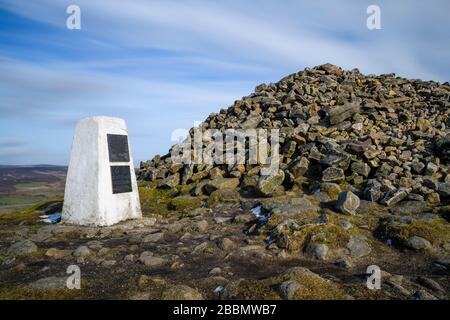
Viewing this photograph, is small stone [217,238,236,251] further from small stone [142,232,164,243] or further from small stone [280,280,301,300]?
small stone [280,280,301,300]

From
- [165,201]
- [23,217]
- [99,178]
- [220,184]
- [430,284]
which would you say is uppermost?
[99,178]

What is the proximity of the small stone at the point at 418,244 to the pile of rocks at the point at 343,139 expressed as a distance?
9.54 feet

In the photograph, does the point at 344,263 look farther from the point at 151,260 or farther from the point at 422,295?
the point at 151,260

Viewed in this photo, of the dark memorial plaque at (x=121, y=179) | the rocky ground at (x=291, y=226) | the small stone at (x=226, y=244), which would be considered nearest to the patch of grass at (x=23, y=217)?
the rocky ground at (x=291, y=226)

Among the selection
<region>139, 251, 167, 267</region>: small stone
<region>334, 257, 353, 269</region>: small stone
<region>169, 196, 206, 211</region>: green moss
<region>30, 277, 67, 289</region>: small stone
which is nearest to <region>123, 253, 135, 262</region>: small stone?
<region>139, 251, 167, 267</region>: small stone

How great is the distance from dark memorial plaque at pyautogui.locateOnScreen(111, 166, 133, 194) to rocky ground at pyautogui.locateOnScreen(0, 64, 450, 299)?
139 centimetres

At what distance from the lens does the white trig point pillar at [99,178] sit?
44.4ft

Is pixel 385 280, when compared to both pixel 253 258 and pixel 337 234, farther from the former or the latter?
pixel 253 258

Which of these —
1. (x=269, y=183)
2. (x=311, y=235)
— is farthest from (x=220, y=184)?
(x=311, y=235)

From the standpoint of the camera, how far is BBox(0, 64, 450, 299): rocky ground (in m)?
7.71

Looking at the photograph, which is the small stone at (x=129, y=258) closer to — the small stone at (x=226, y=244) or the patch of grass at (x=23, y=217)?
the small stone at (x=226, y=244)

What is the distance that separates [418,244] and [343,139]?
371 inches

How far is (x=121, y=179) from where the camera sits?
14281 millimetres
